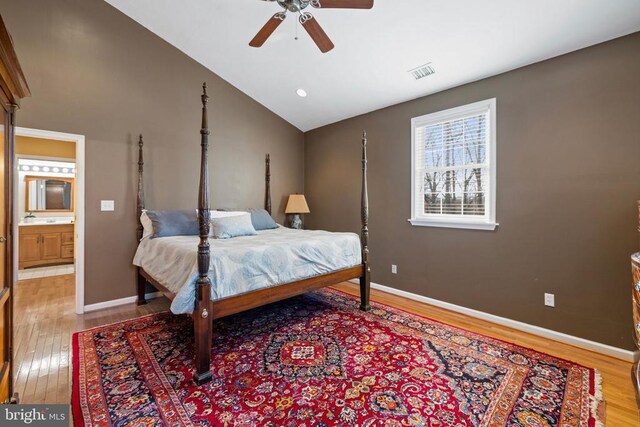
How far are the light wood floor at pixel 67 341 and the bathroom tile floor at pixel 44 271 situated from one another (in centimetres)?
71

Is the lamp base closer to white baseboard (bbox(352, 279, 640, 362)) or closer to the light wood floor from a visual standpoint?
the light wood floor

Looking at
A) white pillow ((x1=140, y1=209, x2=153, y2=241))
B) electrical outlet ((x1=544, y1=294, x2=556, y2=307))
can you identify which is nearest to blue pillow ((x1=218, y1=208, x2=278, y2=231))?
white pillow ((x1=140, y1=209, x2=153, y2=241))

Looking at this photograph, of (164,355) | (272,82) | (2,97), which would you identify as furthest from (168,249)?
(272,82)

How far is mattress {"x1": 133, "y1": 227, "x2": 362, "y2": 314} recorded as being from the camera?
213 cm

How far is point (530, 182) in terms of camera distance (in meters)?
2.77

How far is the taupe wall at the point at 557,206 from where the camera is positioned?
233 cm

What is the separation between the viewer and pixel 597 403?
1.77 meters

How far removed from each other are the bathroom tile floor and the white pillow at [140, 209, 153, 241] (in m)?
2.79

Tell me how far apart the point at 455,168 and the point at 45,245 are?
7.13 meters

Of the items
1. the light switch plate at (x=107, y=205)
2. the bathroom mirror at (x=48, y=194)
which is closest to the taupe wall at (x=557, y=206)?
the light switch plate at (x=107, y=205)

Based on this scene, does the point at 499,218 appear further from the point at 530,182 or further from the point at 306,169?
the point at 306,169

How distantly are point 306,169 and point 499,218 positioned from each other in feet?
10.8

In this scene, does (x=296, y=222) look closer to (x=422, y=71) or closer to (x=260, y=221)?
(x=260, y=221)

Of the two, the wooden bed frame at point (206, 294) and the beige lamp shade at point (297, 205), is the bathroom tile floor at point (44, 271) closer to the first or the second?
the wooden bed frame at point (206, 294)
